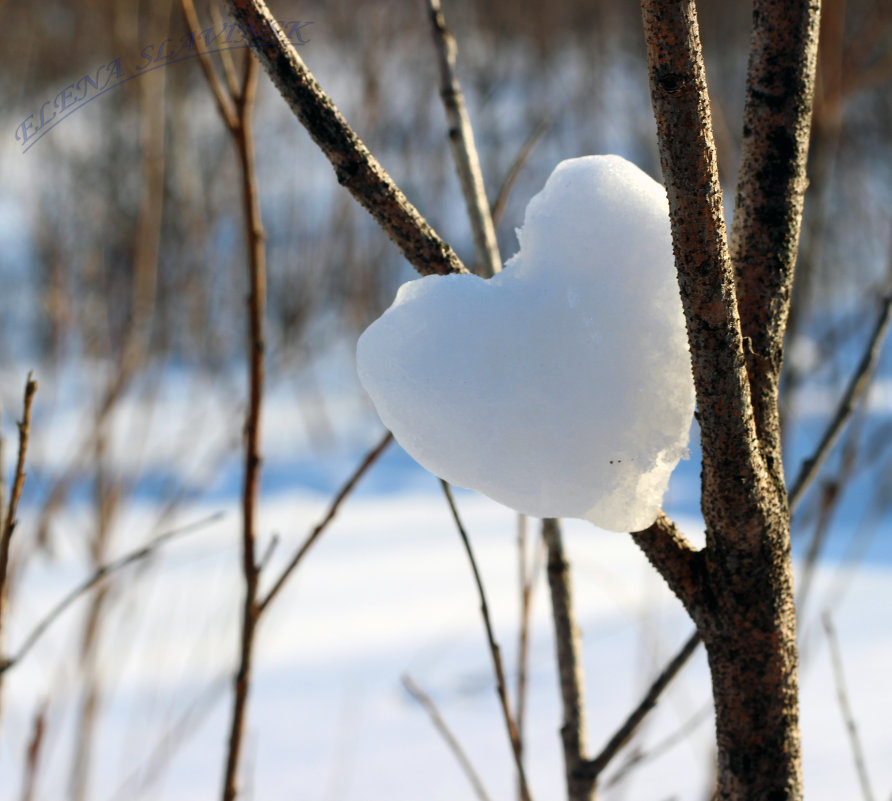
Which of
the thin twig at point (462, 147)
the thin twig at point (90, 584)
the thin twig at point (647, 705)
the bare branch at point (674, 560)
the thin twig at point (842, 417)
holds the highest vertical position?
the thin twig at point (462, 147)

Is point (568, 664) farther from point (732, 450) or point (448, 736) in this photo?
point (732, 450)

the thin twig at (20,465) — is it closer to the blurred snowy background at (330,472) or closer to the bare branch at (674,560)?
the blurred snowy background at (330,472)

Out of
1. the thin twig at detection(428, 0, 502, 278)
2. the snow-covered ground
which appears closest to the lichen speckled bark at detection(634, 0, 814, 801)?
the thin twig at detection(428, 0, 502, 278)

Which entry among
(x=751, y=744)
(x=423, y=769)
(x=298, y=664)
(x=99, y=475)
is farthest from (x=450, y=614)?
(x=751, y=744)

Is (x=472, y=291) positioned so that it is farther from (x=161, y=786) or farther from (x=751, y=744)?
(x=161, y=786)

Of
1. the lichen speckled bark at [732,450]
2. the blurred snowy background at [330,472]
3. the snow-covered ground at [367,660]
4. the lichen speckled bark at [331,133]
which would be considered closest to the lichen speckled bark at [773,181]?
the lichen speckled bark at [732,450]
